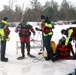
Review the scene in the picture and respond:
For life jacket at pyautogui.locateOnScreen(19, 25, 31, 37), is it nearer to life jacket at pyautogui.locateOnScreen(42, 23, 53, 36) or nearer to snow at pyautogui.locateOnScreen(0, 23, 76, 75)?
life jacket at pyautogui.locateOnScreen(42, 23, 53, 36)

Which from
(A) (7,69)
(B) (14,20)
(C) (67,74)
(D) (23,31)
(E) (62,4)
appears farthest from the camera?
(E) (62,4)

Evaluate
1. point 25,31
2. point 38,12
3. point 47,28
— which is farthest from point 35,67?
point 38,12

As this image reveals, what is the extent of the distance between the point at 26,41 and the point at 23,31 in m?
0.41

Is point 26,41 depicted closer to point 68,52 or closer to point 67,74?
point 68,52

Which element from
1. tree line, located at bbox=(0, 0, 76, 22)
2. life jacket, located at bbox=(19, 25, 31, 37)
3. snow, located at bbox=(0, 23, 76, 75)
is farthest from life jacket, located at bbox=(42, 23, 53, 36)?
tree line, located at bbox=(0, 0, 76, 22)

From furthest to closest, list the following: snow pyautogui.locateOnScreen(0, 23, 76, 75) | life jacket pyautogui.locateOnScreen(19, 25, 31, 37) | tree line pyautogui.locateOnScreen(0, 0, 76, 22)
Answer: tree line pyautogui.locateOnScreen(0, 0, 76, 22), life jacket pyautogui.locateOnScreen(19, 25, 31, 37), snow pyautogui.locateOnScreen(0, 23, 76, 75)

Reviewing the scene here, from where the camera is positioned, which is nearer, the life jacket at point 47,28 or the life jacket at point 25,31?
the life jacket at point 47,28

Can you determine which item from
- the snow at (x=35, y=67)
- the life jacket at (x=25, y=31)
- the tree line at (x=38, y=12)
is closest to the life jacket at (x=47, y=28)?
the life jacket at (x=25, y=31)

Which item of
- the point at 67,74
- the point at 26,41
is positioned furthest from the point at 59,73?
the point at 26,41

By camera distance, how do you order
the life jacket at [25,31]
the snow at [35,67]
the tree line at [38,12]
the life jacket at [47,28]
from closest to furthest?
the snow at [35,67]
the life jacket at [47,28]
the life jacket at [25,31]
the tree line at [38,12]

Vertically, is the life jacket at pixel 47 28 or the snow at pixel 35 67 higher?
the life jacket at pixel 47 28

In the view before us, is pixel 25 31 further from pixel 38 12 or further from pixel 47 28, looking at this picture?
pixel 38 12

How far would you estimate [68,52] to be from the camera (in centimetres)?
801

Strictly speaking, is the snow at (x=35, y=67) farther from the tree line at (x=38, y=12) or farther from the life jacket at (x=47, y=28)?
the tree line at (x=38, y=12)
